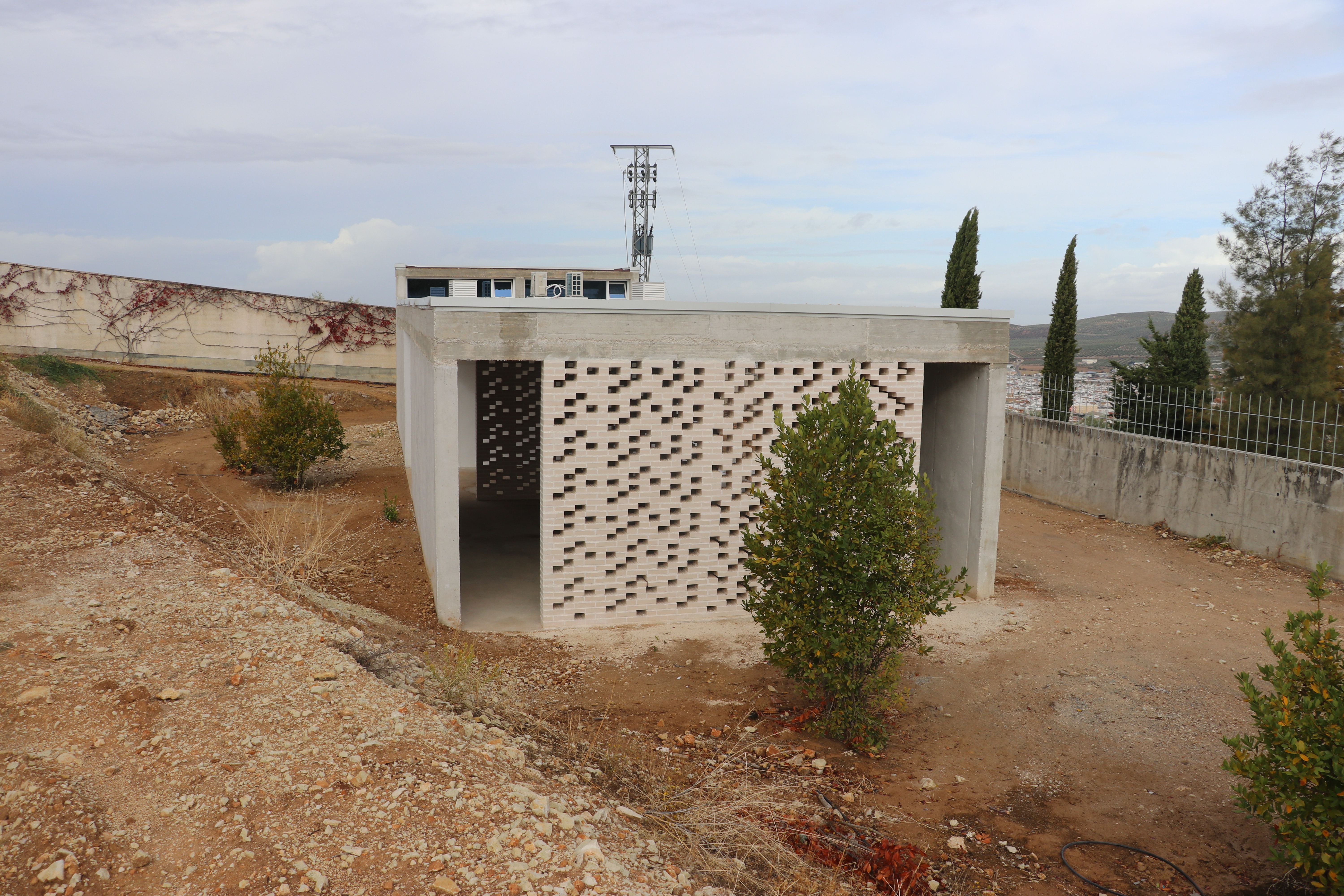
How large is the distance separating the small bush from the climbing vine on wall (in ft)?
9.75

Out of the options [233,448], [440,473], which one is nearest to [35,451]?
[233,448]

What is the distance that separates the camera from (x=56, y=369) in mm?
21641

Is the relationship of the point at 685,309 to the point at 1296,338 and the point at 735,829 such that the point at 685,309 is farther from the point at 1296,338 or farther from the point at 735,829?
the point at 1296,338

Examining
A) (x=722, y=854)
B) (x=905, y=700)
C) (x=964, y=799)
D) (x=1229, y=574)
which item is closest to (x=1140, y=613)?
(x=1229, y=574)

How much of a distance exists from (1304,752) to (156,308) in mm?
29147

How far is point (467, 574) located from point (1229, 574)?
33.0 feet

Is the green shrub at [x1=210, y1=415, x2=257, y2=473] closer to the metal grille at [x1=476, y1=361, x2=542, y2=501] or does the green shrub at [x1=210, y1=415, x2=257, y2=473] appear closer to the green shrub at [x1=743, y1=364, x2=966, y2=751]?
the metal grille at [x1=476, y1=361, x2=542, y2=501]

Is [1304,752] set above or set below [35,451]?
below

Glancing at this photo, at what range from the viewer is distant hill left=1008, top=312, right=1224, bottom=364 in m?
42.6

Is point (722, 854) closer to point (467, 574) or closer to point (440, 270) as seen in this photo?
point (467, 574)

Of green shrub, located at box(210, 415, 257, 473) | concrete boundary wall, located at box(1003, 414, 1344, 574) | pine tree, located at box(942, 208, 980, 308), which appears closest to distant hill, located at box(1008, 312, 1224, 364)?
pine tree, located at box(942, 208, 980, 308)

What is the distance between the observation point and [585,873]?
3.91 m

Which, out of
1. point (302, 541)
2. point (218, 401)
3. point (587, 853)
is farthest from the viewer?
point (218, 401)

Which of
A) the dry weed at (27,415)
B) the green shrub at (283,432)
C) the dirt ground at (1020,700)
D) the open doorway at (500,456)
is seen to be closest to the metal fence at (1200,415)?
the dirt ground at (1020,700)
